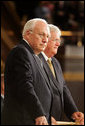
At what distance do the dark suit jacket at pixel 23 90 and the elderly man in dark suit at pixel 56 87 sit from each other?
151 millimetres

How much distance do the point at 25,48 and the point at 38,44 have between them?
85 mm

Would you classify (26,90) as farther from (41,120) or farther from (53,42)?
(53,42)

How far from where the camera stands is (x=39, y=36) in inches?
123

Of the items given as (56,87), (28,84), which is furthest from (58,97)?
(28,84)

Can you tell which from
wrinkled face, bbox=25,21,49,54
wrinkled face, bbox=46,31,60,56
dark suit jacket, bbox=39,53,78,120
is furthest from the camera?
wrinkled face, bbox=46,31,60,56

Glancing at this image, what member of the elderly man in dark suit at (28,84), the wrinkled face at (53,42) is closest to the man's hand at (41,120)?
the elderly man in dark suit at (28,84)

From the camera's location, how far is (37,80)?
3082mm

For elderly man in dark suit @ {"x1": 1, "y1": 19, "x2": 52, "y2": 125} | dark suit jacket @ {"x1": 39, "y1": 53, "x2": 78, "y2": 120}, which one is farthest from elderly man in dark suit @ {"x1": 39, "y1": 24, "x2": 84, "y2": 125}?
elderly man in dark suit @ {"x1": 1, "y1": 19, "x2": 52, "y2": 125}

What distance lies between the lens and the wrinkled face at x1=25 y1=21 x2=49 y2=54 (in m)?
3.10

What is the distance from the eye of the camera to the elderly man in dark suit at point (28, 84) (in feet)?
9.70

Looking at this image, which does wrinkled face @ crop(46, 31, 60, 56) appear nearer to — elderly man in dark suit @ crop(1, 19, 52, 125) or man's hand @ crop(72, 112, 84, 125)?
elderly man in dark suit @ crop(1, 19, 52, 125)

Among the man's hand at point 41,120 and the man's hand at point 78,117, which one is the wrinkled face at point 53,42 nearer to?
the man's hand at point 78,117

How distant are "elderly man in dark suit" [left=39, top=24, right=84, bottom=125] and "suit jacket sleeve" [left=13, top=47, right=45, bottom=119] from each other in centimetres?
20

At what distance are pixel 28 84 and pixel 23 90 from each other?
0.15 ft
